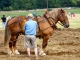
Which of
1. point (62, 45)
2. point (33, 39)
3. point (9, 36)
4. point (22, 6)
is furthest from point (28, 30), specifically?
point (22, 6)

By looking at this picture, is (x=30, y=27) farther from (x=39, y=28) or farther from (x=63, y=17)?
(x=63, y=17)

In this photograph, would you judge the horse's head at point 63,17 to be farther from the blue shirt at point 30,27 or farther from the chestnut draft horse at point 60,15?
the blue shirt at point 30,27

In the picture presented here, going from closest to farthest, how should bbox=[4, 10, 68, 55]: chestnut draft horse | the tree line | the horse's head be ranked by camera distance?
bbox=[4, 10, 68, 55]: chestnut draft horse, the horse's head, the tree line

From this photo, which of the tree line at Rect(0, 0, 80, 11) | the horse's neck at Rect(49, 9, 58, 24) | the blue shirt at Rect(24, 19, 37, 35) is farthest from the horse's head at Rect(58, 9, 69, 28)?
the tree line at Rect(0, 0, 80, 11)

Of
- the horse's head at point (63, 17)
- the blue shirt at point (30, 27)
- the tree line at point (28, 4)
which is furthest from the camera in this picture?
the tree line at point (28, 4)

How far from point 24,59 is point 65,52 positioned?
2684 millimetres

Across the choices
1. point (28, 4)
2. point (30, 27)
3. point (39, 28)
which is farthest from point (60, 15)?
point (28, 4)

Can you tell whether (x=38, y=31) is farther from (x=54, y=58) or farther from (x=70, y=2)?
(x=70, y=2)

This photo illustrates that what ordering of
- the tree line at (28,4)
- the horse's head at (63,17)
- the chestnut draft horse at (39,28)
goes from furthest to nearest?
1. the tree line at (28,4)
2. the horse's head at (63,17)
3. the chestnut draft horse at (39,28)

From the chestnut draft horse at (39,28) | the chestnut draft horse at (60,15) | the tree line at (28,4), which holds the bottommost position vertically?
the tree line at (28,4)

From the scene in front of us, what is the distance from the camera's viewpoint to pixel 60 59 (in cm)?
1144

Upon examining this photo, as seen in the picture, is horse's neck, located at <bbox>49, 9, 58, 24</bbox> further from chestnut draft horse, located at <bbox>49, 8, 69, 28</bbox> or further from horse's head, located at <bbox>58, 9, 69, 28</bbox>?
horse's head, located at <bbox>58, 9, 69, 28</bbox>

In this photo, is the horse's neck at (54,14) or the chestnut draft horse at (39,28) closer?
the chestnut draft horse at (39,28)

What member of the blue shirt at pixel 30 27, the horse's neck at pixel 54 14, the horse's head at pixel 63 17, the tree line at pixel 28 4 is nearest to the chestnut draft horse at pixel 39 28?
the horse's head at pixel 63 17
